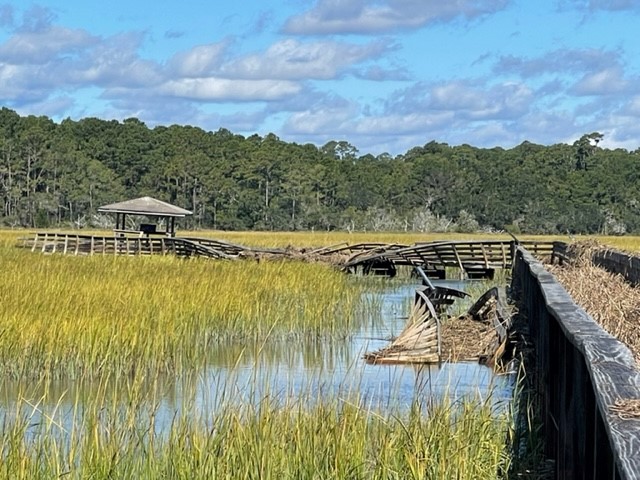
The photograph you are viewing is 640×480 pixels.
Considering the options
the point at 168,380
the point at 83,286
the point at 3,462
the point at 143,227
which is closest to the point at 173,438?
the point at 3,462

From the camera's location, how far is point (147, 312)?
14.5m

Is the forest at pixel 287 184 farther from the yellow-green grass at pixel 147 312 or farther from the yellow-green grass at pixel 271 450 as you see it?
the yellow-green grass at pixel 271 450

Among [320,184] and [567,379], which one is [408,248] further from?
[320,184]

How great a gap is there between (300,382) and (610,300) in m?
3.73

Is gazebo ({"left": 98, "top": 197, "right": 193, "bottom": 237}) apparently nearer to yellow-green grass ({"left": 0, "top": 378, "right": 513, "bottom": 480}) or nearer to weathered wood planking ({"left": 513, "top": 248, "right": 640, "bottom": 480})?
yellow-green grass ({"left": 0, "top": 378, "right": 513, "bottom": 480})

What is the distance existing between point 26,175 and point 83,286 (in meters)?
78.6

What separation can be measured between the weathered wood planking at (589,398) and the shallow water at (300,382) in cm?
112

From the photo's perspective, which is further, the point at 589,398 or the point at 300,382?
the point at 300,382

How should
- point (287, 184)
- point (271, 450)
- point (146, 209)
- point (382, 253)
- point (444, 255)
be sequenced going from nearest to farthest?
point (271, 450)
point (382, 253)
point (444, 255)
point (146, 209)
point (287, 184)

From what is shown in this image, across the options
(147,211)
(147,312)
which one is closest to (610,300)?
(147,312)

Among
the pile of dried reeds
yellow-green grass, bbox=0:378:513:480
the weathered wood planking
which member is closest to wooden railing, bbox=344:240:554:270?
the pile of dried reeds

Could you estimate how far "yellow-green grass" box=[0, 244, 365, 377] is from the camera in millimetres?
11906

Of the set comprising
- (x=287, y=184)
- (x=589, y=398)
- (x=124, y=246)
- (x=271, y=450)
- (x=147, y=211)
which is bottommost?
(x=271, y=450)

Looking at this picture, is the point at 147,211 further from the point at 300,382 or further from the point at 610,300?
the point at 610,300
